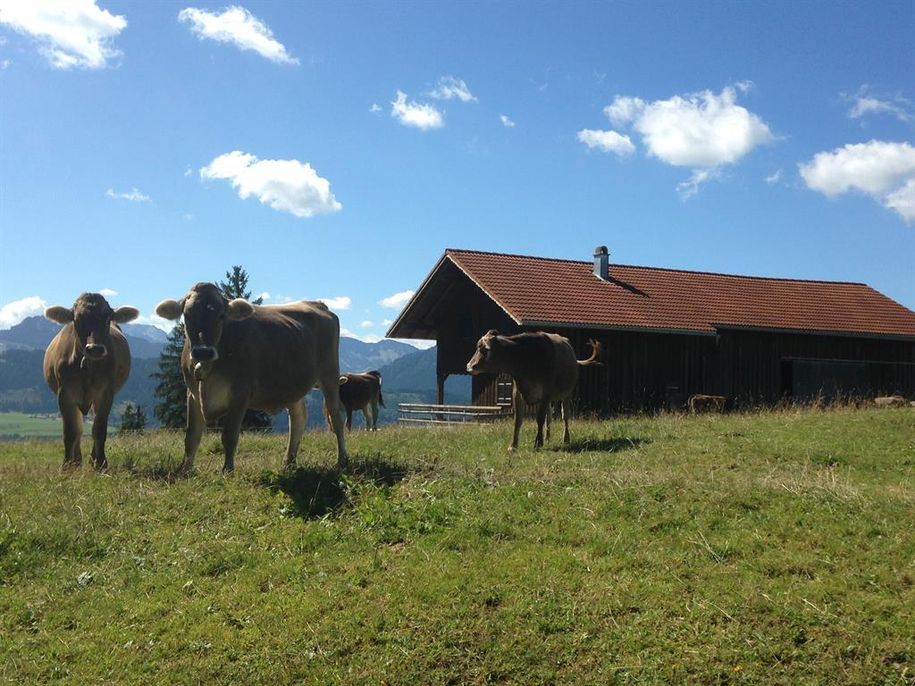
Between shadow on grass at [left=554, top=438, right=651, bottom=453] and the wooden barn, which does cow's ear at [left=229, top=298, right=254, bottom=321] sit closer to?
shadow on grass at [left=554, top=438, right=651, bottom=453]

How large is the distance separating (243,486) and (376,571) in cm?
315

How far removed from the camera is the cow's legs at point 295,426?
11.1 m

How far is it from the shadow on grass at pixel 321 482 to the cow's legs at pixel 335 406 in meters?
0.51

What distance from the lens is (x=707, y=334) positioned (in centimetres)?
2486

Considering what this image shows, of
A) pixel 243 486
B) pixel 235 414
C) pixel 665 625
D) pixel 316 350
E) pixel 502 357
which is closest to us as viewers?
pixel 665 625

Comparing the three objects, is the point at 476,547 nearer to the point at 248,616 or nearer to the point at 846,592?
the point at 248,616

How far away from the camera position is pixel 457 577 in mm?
6039

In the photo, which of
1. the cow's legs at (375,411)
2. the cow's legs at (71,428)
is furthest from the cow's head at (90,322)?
the cow's legs at (375,411)

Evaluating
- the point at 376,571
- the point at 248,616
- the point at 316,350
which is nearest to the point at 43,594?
the point at 248,616

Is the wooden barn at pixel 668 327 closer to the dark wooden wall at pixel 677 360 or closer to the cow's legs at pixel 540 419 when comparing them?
the dark wooden wall at pixel 677 360

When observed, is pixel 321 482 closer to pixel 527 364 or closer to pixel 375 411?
pixel 527 364

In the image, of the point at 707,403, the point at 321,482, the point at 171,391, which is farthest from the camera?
the point at 171,391

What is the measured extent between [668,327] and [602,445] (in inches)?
486

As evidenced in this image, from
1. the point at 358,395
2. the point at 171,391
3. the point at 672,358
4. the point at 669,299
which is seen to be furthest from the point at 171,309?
the point at 171,391
